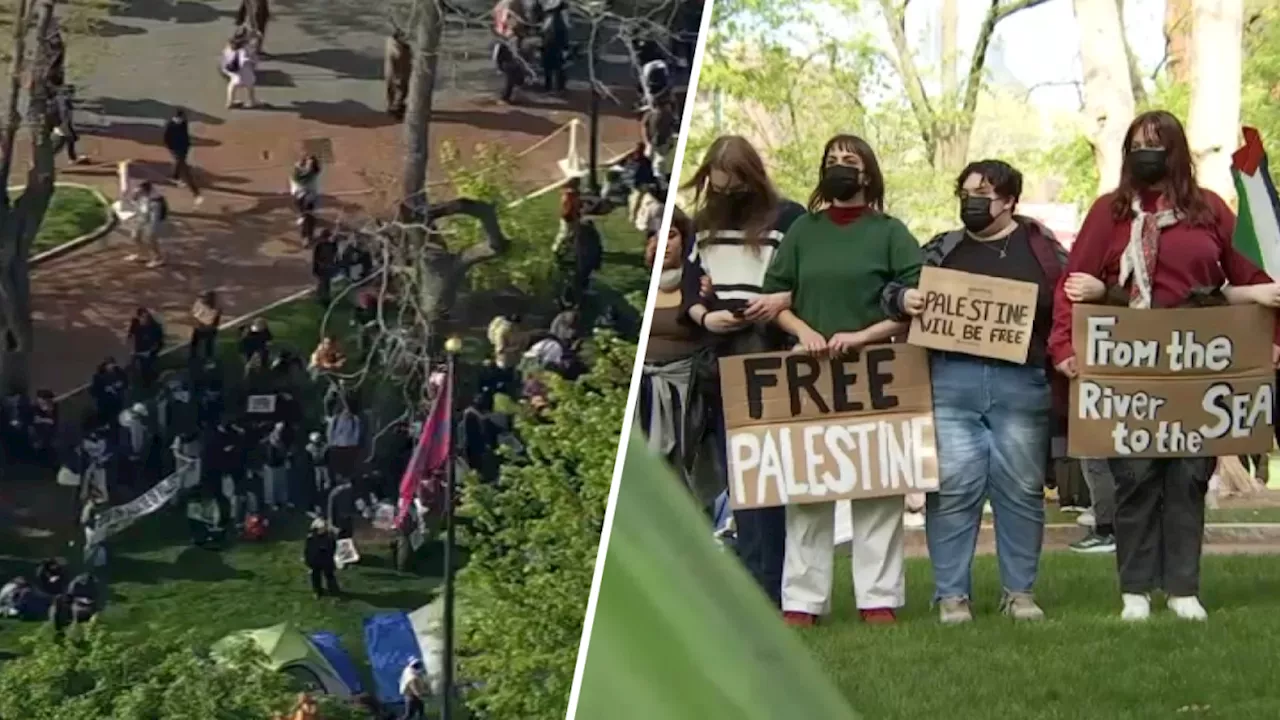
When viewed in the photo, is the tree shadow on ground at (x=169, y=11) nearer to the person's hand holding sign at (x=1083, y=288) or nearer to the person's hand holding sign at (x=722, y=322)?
the person's hand holding sign at (x=722, y=322)

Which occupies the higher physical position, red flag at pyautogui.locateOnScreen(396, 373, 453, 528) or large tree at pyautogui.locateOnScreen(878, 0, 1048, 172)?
A: large tree at pyautogui.locateOnScreen(878, 0, 1048, 172)

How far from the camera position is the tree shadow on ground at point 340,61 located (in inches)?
111

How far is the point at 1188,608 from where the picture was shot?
124 inches

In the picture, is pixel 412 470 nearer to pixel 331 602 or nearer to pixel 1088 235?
pixel 331 602

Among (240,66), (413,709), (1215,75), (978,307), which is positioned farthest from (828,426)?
(240,66)

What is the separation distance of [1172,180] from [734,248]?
86 cm

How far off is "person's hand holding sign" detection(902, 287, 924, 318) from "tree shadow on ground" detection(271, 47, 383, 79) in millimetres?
1114

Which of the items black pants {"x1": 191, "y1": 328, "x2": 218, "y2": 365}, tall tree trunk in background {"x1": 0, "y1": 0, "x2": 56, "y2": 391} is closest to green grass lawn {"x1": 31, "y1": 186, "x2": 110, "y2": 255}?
tall tree trunk in background {"x1": 0, "y1": 0, "x2": 56, "y2": 391}

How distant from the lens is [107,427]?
114 inches

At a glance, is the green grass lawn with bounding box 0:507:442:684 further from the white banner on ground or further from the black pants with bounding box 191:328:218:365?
the black pants with bounding box 191:328:218:365

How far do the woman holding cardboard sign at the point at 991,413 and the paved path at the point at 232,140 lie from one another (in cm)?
76

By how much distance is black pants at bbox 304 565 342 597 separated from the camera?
3004 mm

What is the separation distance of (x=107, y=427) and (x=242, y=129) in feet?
2.07

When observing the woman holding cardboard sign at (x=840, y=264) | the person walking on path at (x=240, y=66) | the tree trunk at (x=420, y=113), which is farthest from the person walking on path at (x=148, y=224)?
the woman holding cardboard sign at (x=840, y=264)
